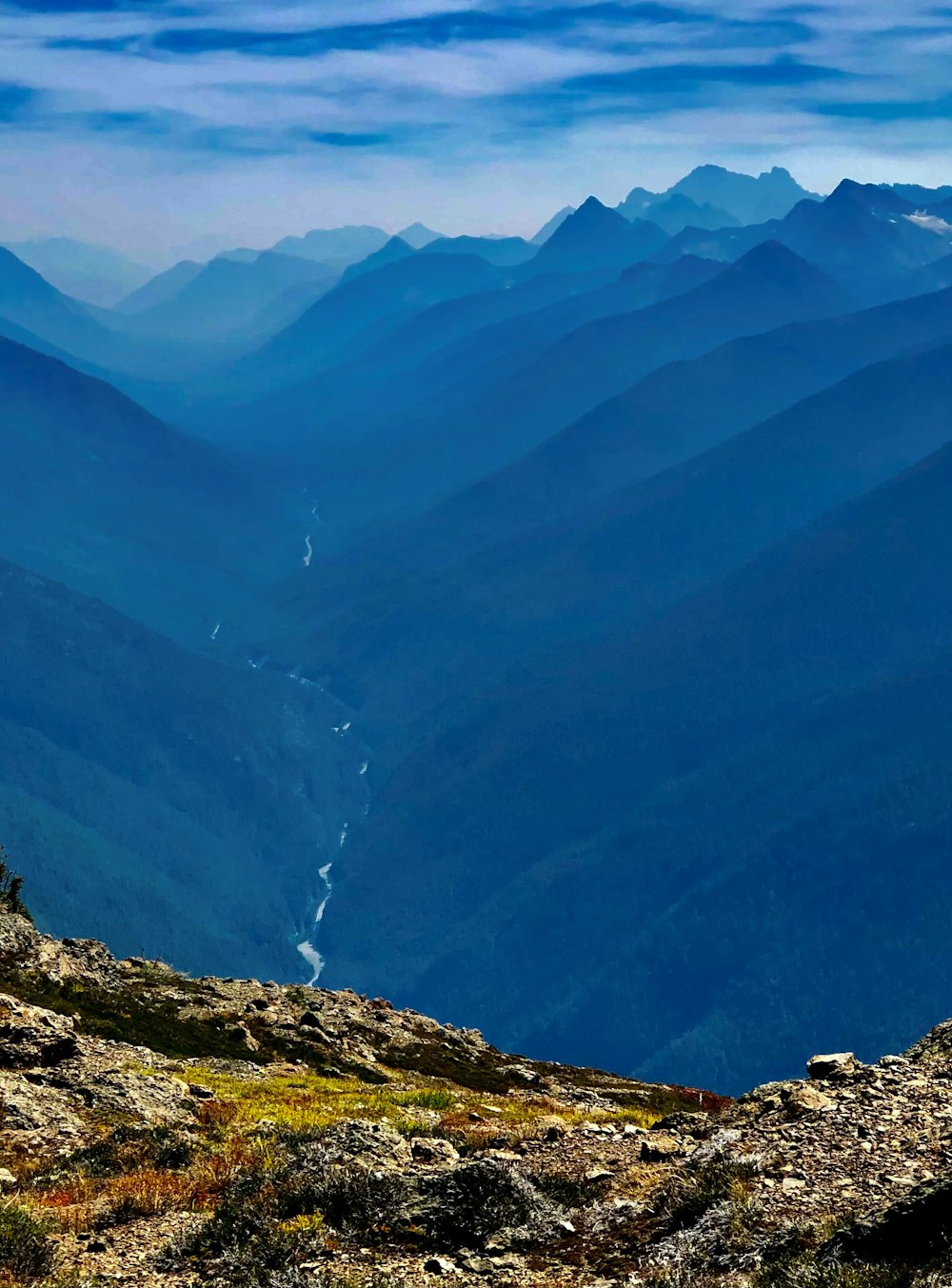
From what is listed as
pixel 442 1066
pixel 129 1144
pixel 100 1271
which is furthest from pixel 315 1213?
pixel 442 1066

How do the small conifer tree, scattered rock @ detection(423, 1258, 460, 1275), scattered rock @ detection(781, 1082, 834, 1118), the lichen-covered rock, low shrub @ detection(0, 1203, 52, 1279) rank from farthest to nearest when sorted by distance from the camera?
the small conifer tree < the lichen-covered rock < scattered rock @ detection(781, 1082, 834, 1118) < low shrub @ detection(0, 1203, 52, 1279) < scattered rock @ detection(423, 1258, 460, 1275)

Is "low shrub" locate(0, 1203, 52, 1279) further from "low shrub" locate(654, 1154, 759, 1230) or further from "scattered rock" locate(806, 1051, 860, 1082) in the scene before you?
"scattered rock" locate(806, 1051, 860, 1082)

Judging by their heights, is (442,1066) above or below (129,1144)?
above

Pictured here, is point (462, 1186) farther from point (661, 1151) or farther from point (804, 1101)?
point (804, 1101)

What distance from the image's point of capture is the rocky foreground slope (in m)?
18.0

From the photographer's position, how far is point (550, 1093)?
4588 centimetres

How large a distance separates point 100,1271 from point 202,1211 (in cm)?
243

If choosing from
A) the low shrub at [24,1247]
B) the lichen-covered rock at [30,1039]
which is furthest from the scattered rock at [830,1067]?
the lichen-covered rock at [30,1039]

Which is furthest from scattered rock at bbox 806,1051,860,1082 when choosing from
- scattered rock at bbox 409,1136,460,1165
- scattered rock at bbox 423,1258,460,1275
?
scattered rock at bbox 423,1258,460,1275

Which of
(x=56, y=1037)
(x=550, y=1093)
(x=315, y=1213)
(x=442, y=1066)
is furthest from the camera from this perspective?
(x=442, y=1066)

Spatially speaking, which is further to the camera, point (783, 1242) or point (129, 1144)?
point (129, 1144)

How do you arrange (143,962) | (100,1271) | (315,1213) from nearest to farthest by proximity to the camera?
(100,1271), (315,1213), (143,962)

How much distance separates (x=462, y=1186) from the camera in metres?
20.7

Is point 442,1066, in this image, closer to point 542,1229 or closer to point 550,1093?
point 550,1093
